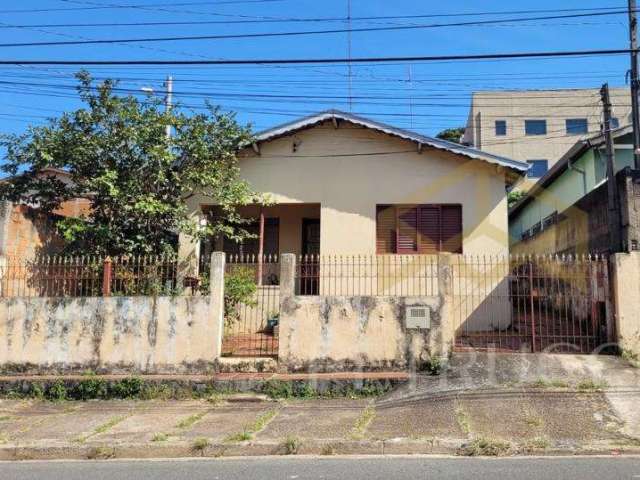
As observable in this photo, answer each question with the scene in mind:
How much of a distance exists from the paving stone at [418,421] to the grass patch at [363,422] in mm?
67

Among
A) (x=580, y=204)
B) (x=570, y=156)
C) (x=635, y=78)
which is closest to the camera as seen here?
(x=635, y=78)

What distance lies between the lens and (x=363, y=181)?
14.2 m

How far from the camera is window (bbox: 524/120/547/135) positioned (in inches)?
1852

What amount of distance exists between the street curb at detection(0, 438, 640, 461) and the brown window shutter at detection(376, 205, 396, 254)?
24.8 ft

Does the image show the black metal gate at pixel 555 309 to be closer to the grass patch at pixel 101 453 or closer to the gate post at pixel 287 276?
the gate post at pixel 287 276

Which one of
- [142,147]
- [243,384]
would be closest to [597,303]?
[243,384]

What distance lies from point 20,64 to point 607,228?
1145 centimetres

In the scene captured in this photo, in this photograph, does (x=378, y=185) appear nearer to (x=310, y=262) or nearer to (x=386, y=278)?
(x=386, y=278)

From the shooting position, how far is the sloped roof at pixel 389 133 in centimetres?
1350

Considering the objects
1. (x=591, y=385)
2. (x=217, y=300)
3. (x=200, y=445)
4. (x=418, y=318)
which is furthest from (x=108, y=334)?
(x=591, y=385)

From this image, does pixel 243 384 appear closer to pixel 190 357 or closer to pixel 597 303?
pixel 190 357

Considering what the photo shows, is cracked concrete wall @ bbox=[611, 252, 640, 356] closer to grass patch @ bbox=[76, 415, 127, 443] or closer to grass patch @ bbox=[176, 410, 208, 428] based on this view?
grass patch @ bbox=[176, 410, 208, 428]

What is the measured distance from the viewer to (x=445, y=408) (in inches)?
327

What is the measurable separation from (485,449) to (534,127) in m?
45.1
